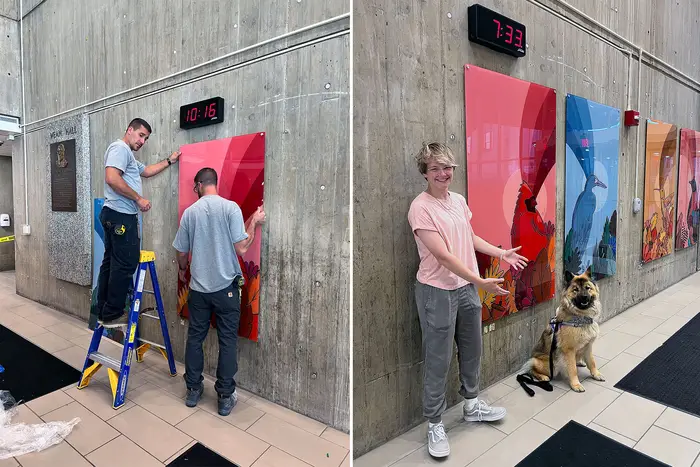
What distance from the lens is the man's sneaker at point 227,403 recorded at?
1463 millimetres

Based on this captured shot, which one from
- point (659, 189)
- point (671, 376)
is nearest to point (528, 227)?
point (671, 376)

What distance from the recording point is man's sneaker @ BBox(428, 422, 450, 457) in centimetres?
165

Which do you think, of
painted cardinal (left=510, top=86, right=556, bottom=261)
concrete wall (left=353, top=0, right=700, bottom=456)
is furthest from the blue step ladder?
painted cardinal (left=510, top=86, right=556, bottom=261)

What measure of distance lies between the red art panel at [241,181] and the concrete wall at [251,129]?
0.03m

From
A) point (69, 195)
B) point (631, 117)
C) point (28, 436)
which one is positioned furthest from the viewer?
point (631, 117)

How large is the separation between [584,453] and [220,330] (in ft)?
5.45

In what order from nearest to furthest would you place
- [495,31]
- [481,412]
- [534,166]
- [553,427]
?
1. [553,427]
2. [481,412]
3. [495,31]
4. [534,166]

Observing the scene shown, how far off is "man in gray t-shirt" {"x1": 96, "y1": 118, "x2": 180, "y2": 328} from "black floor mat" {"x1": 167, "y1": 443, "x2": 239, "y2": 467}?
2.02 feet

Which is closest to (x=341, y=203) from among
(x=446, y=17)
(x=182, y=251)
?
(x=182, y=251)

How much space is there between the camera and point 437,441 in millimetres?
1688

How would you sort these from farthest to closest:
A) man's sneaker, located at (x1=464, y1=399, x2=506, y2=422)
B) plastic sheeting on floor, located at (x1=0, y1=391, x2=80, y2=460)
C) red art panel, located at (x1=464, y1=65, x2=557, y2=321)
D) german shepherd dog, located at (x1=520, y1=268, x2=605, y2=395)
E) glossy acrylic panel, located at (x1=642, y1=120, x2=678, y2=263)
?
1. glossy acrylic panel, located at (x1=642, y1=120, x2=678, y2=263)
2. german shepherd dog, located at (x1=520, y1=268, x2=605, y2=395)
3. red art panel, located at (x1=464, y1=65, x2=557, y2=321)
4. man's sneaker, located at (x1=464, y1=399, x2=506, y2=422)
5. plastic sheeting on floor, located at (x1=0, y1=391, x2=80, y2=460)

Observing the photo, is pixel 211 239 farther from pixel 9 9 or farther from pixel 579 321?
pixel 579 321

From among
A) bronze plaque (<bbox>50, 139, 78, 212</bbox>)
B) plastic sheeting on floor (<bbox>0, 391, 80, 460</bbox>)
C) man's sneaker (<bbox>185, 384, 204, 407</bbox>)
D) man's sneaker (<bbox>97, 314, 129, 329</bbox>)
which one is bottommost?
man's sneaker (<bbox>185, 384, 204, 407</bbox>)

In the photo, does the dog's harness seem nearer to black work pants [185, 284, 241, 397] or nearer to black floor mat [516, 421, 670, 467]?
black floor mat [516, 421, 670, 467]
